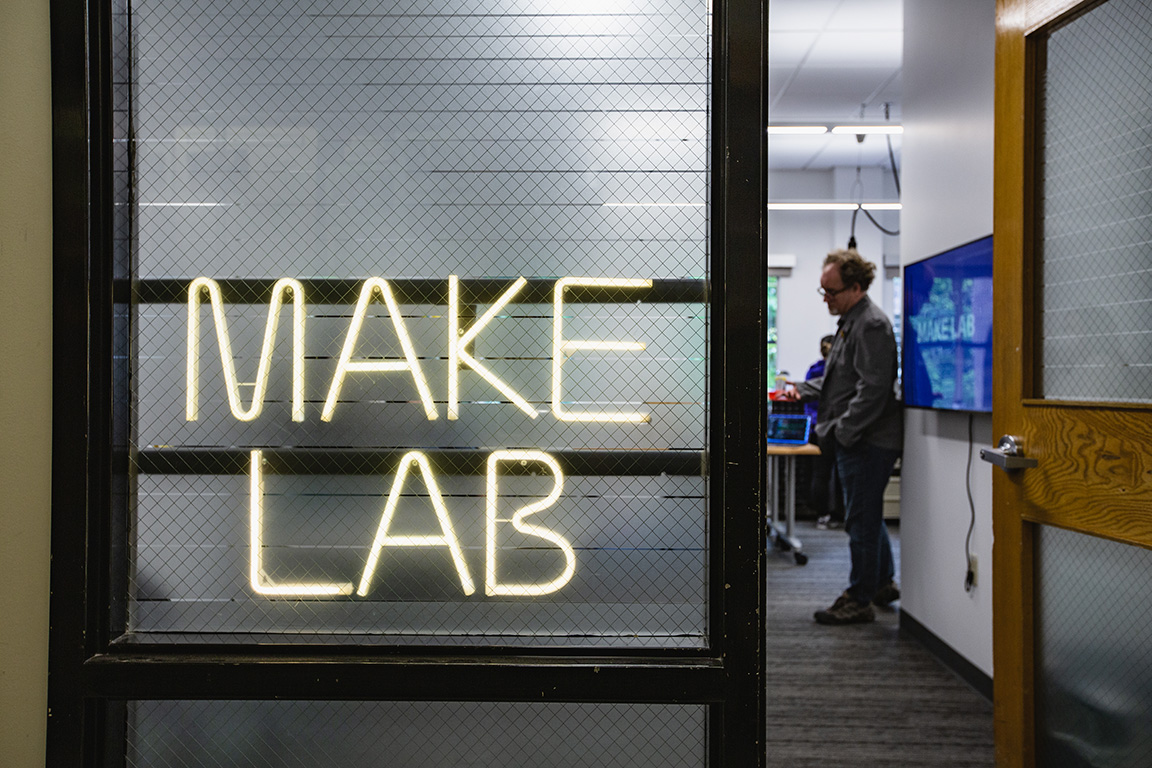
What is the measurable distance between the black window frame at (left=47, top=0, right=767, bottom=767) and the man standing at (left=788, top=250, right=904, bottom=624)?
2.23 metres

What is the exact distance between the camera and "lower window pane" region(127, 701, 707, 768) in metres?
1.54

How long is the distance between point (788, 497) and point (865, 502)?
1522 millimetres

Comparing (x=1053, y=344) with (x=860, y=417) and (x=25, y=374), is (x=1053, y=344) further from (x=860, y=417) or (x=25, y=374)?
(x=25, y=374)

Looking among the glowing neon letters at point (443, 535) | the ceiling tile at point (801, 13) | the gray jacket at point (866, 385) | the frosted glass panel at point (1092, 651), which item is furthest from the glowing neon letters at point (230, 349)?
the ceiling tile at point (801, 13)

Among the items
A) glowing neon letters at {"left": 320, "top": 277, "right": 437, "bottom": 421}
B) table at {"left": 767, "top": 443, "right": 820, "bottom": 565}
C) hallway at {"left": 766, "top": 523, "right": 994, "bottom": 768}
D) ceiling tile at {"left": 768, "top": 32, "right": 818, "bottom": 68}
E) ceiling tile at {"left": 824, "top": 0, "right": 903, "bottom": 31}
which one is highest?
ceiling tile at {"left": 768, "top": 32, "right": 818, "bottom": 68}

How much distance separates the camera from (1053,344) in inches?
65.8

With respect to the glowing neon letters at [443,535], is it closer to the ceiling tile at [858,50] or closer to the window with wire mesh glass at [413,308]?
the window with wire mesh glass at [413,308]

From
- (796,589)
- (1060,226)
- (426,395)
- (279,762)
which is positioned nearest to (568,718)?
(279,762)

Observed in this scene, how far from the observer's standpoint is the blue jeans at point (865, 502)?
11.3 feet

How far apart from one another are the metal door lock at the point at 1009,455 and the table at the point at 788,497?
Answer: 253cm

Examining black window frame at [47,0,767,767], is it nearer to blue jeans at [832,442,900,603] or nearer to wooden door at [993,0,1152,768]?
wooden door at [993,0,1152,768]

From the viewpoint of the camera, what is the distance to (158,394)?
153 cm

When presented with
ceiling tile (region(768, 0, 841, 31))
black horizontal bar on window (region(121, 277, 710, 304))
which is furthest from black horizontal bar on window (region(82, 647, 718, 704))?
ceiling tile (region(768, 0, 841, 31))

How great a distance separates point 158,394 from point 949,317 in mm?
2759
